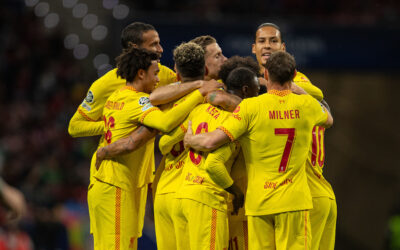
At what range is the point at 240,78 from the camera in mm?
5355

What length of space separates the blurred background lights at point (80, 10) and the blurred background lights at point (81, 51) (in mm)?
727

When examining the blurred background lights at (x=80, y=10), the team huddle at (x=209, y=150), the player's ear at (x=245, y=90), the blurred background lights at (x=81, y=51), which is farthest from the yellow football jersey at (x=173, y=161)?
the blurred background lights at (x=80, y=10)

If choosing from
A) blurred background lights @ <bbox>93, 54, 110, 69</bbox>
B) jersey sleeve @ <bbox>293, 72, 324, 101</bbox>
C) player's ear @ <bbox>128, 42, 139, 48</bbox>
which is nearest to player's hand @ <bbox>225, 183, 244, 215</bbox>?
jersey sleeve @ <bbox>293, 72, 324, 101</bbox>

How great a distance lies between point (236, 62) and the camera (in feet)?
18.5

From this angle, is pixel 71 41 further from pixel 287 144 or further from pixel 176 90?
pixel 287 144

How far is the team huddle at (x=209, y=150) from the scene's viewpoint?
5129 mm

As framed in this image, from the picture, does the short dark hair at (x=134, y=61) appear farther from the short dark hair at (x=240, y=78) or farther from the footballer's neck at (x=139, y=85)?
the short dark hair at (x=240, y=78)

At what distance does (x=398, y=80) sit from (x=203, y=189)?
511 inches

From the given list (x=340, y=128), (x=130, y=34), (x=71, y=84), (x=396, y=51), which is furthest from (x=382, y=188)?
(x=130, y=34)

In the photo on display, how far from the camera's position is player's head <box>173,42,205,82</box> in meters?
5.44

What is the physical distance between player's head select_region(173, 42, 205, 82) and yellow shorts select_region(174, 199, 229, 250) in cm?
101

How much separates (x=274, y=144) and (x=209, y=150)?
1.61ft

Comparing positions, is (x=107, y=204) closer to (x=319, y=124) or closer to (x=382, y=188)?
(x=319, y=124)

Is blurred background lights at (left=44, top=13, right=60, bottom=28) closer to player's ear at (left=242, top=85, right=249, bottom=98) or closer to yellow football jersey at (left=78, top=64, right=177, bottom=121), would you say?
yellow football jersey at (left=78, top=64, right=177, bottom=121)
